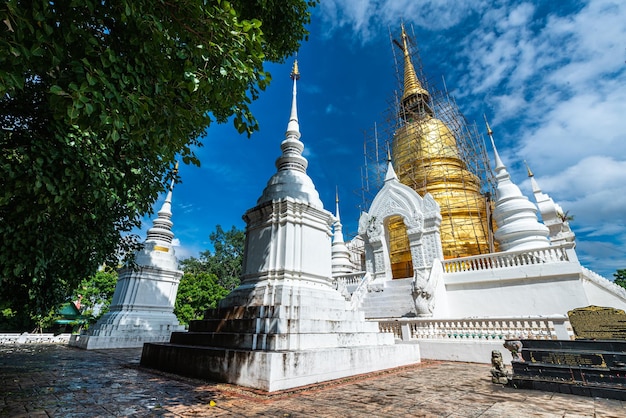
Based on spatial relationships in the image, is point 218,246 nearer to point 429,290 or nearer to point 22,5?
point 429,290

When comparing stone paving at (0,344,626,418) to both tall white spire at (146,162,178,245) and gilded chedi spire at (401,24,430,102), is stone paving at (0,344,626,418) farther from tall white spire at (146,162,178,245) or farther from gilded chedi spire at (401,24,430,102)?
gilded chedi spire at (401,24,430,102)

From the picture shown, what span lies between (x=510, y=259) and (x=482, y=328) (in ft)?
17.6

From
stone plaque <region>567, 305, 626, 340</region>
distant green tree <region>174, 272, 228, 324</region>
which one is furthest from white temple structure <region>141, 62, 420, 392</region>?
distant green tree <region>174, 272, 228, 324</region>

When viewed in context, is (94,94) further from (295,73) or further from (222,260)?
(222,260)

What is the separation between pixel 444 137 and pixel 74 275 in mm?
23262

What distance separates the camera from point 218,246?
119 ft

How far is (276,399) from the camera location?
382 cm

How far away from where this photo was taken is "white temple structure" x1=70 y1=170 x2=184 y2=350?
1168 cm

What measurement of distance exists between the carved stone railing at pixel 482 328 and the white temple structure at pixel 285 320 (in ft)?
6.21

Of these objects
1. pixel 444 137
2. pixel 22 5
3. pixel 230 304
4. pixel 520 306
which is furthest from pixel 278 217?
pixel 444 137

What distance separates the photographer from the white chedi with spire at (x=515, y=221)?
45.8ft

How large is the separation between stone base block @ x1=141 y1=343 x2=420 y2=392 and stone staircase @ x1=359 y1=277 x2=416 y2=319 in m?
6.76

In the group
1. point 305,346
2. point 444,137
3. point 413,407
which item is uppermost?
point 444,137

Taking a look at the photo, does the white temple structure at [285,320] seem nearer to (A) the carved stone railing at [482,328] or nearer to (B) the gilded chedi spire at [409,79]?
(A) the carved stone railing at [482,328]
